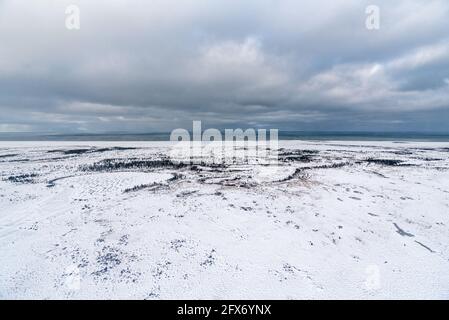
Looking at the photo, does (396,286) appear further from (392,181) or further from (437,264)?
(392,181)

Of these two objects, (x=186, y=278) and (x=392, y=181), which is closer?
(x=186, y=278)

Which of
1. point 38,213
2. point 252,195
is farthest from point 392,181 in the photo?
point 38,213
